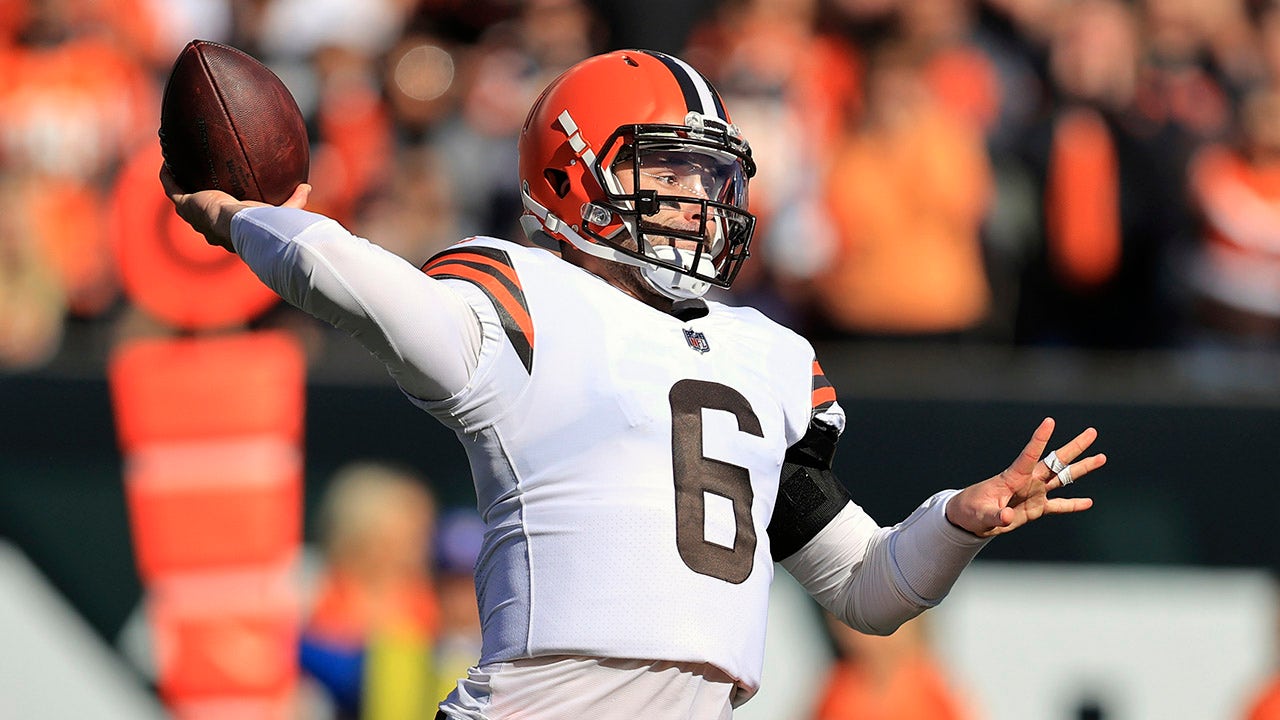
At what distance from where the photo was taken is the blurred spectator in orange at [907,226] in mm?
6781

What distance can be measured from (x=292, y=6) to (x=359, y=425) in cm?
224

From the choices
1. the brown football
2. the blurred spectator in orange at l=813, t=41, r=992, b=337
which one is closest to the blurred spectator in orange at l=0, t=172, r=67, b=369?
the blurred spectator in orange at l=813, t=41, r=992, b=337

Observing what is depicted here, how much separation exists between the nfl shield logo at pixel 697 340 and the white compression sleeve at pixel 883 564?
1.58ft

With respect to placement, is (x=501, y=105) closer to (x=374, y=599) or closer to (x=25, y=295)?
(x=25, y=295)

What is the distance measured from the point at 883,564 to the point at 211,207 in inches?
53.4

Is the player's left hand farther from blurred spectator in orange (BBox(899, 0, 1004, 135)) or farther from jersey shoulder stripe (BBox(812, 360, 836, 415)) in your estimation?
blurred spectator in orange (BBox(899, 0, 1004, 135))

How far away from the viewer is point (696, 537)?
9.73 feet

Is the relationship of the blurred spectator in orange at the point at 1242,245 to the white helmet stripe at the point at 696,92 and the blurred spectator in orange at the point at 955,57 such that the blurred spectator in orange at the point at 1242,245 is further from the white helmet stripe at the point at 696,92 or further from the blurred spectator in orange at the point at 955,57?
the white helmet stripe at the point at 696,92

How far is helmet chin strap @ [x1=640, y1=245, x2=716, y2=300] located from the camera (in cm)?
316

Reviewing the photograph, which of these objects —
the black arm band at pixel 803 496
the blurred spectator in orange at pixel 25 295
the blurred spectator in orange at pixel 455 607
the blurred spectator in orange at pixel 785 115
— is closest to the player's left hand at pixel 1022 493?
the black arm band at pixel 803 496

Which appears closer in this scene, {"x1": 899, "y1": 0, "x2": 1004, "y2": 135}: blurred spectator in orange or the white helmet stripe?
the white helmet stripe

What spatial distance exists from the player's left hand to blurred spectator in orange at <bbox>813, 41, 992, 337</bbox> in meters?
3.62

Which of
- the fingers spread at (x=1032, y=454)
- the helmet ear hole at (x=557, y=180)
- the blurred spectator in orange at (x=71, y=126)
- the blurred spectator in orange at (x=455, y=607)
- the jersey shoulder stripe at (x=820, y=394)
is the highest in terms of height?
the helmet ear hole at (x=557, y=180)

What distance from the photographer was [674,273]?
3.15m
